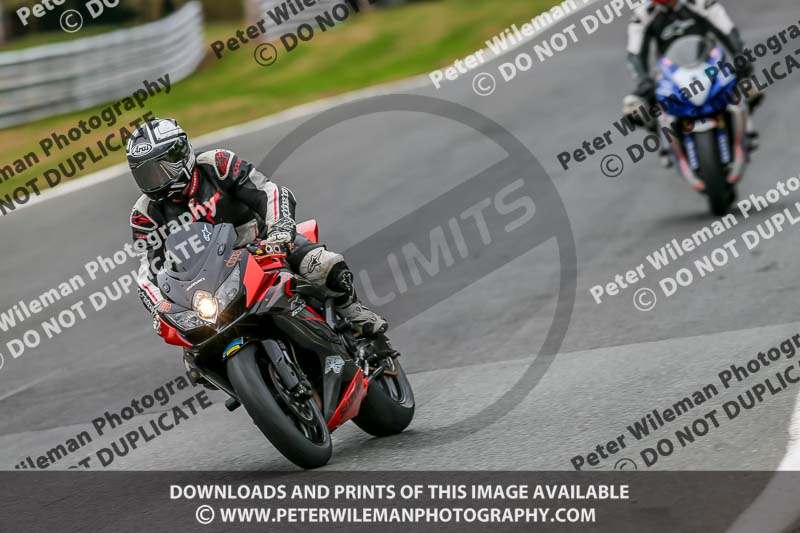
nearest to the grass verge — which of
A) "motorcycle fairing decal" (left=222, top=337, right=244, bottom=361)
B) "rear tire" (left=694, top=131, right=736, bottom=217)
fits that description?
"rear tire" (left=694, top=131, right=736, bottom=217)

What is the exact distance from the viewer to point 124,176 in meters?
15.0

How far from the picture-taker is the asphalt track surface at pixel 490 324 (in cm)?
576

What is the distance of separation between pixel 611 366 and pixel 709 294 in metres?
1.62

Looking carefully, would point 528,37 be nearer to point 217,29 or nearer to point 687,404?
point 217,29

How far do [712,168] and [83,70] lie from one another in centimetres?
1210

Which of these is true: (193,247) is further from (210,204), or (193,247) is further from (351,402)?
(351,402)

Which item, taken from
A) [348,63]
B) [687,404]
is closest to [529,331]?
[687,404]

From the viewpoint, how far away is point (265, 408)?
199 inches
